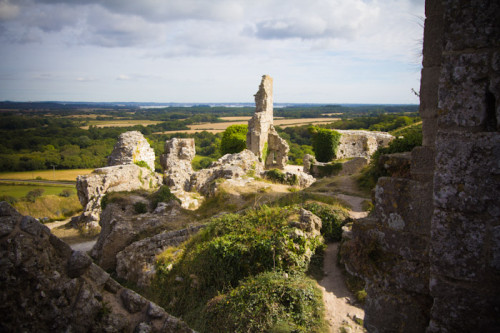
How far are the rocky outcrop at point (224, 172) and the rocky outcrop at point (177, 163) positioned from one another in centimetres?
197

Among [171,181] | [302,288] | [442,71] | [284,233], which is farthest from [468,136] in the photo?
[171,181]

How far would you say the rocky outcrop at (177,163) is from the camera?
2017cm

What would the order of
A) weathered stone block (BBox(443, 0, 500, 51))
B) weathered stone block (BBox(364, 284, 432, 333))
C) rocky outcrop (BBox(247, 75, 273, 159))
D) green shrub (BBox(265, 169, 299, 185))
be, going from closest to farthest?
1. weathered stone block (BBox(443, 0, 500, 51))
2. weathered stone block (BBox(364, 284, 432, 333))
3. green shrub (BBox(265, 169, 299, 185))
4. rocky outcrop (BBox(247, 75, 273, 159))

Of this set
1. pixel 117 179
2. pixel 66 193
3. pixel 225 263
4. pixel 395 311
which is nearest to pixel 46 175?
pixel 66 193

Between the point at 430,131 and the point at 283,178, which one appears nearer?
the point at 430,131

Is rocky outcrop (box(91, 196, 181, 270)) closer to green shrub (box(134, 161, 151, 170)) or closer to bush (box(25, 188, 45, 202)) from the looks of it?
green shrub (box(134, 161, 151, 170))

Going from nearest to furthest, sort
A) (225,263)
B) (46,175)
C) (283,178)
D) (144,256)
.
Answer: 1. (225,263)
2. (144,256)
3. (283,178)
4. (46,175)

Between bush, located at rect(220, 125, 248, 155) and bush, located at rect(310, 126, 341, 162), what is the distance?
861 cm

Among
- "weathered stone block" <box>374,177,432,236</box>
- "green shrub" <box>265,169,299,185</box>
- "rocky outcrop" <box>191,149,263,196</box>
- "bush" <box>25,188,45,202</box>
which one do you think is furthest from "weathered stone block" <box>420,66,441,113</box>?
"bush" <box>25,188,45,202</box>

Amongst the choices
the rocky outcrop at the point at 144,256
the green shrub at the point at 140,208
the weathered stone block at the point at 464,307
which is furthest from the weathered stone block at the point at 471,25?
the green shrub at the point at 140,208

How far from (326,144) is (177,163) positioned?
1396 centimetres

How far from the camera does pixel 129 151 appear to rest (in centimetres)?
1948

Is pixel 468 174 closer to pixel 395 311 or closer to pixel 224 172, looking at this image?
pixel 395 311

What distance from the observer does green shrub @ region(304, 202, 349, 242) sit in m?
8.14
